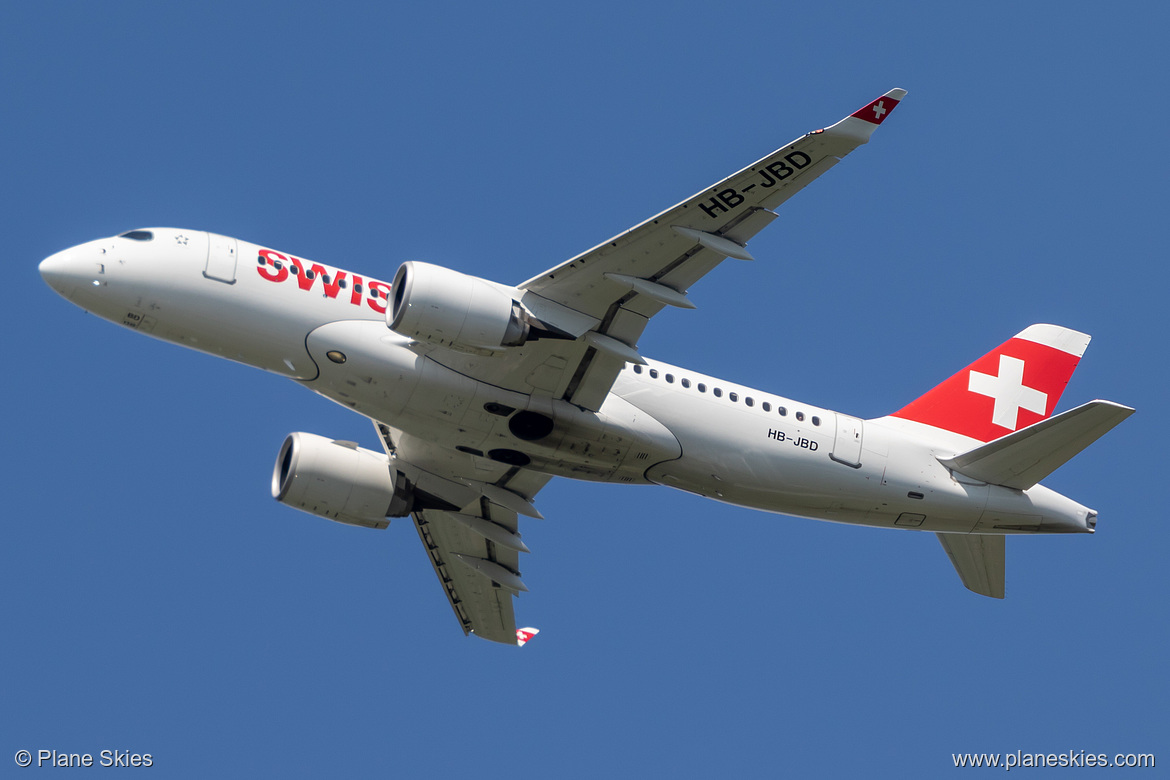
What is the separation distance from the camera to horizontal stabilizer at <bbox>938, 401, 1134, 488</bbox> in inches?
1199

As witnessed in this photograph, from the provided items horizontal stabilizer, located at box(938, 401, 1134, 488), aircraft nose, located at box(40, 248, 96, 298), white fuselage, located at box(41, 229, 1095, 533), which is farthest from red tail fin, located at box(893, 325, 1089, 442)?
aircraft nose, located at box(40, 248, 96, 298)

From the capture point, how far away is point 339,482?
34.3 meters

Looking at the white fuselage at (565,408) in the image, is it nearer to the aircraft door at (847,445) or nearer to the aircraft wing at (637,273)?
the aircraft door at (847,445)

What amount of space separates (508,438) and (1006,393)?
50.2 ft

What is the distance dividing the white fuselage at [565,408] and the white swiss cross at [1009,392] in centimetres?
174

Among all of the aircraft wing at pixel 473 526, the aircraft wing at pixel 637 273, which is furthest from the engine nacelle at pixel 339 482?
the aircraft wing at pixel 637 273

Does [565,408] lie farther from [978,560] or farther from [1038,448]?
[978,560]

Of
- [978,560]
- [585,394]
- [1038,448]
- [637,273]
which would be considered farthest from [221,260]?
[978,560]

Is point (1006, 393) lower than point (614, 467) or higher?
higher

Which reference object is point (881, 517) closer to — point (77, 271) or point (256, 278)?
point (256, 278)

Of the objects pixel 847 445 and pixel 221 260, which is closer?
pixel 221 260

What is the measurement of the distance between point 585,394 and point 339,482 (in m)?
8.22

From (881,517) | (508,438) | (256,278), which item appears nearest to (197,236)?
(256,278)

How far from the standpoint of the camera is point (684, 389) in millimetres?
31672
